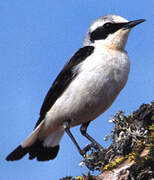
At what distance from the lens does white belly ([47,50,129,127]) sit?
6.43 meters

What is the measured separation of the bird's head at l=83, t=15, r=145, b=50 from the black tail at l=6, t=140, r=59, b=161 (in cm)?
260

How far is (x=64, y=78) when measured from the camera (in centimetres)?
704

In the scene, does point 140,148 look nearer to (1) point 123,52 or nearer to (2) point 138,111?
(2) point 138,111

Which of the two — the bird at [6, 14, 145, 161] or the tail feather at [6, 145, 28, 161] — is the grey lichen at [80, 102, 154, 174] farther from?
the tail feather at [6, 145, 28, 161]

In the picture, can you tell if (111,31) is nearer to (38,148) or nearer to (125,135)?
(125,135)

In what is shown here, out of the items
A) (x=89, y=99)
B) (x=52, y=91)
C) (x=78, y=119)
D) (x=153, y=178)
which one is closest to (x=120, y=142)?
(x=153, y=178)

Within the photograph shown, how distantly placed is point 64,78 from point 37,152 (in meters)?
2.10

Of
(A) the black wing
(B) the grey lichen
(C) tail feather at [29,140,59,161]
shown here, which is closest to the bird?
(A) the black wing

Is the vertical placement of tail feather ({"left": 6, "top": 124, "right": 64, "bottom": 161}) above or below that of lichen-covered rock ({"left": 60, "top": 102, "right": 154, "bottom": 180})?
above

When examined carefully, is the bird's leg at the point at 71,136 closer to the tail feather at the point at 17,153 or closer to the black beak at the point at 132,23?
the tail feather at the point at 17,153

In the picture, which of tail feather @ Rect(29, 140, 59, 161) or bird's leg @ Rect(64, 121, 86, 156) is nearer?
bird's leg @ Rect(64, 121, 86, 156)

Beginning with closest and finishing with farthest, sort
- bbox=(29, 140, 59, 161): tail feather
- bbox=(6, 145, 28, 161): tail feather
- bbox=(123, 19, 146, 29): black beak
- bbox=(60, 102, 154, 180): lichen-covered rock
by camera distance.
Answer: bbox=(60, 102, 154, 180): lichen-covered rock, bbox=(123, 19, 146, 29): black beak, bbox=(6, 145, 28, 161): tail feather, bbox=(29, 140, 59, 161): tail feather

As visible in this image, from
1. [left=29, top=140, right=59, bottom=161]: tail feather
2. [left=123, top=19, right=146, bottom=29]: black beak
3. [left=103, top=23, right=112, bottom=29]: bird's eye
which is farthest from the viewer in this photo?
[left=29, top=140, right=59, bottom=161]: tail feather

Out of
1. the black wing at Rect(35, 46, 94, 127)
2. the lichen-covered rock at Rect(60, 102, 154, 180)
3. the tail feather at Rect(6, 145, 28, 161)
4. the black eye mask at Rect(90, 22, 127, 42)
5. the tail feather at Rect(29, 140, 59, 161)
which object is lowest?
the lichen-covered rock at Rect(60, 102, 154, 180)
